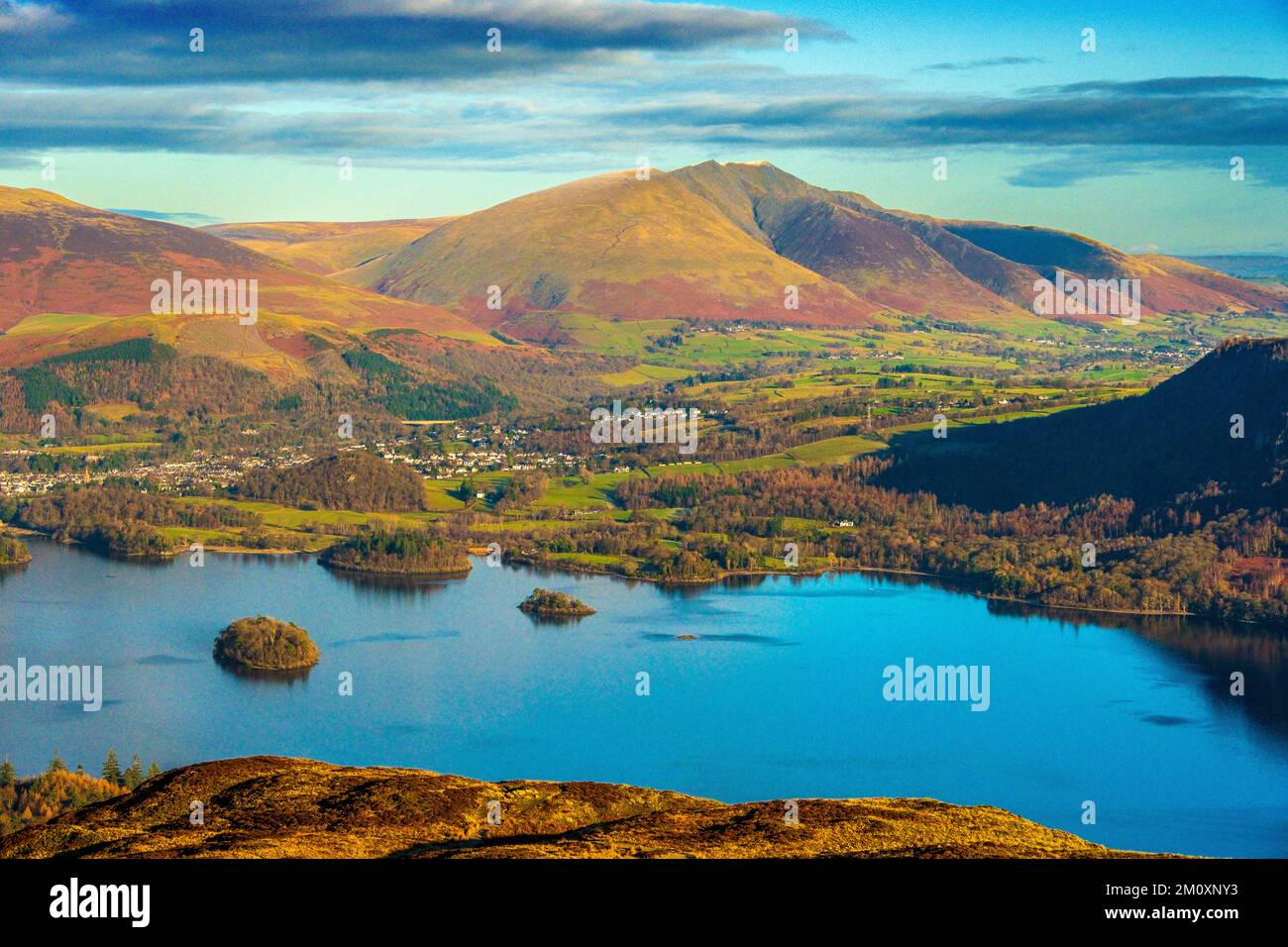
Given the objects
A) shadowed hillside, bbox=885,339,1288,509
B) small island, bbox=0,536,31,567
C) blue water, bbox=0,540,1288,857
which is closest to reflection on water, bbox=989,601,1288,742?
blue water, bbox=0,540,1288,857

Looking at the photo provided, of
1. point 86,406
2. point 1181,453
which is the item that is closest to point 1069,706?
point 1181,453

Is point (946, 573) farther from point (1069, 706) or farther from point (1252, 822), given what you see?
point (1252, 822)

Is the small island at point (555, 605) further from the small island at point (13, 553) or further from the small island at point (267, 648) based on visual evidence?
the small island at point (13, 553)

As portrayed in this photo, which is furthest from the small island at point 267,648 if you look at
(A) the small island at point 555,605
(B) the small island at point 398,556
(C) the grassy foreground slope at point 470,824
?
(C) the grassy foreground slope at point 470,824

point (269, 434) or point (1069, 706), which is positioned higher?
point (269, 434)

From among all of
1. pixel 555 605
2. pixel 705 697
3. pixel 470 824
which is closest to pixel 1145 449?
pixel 555 605
